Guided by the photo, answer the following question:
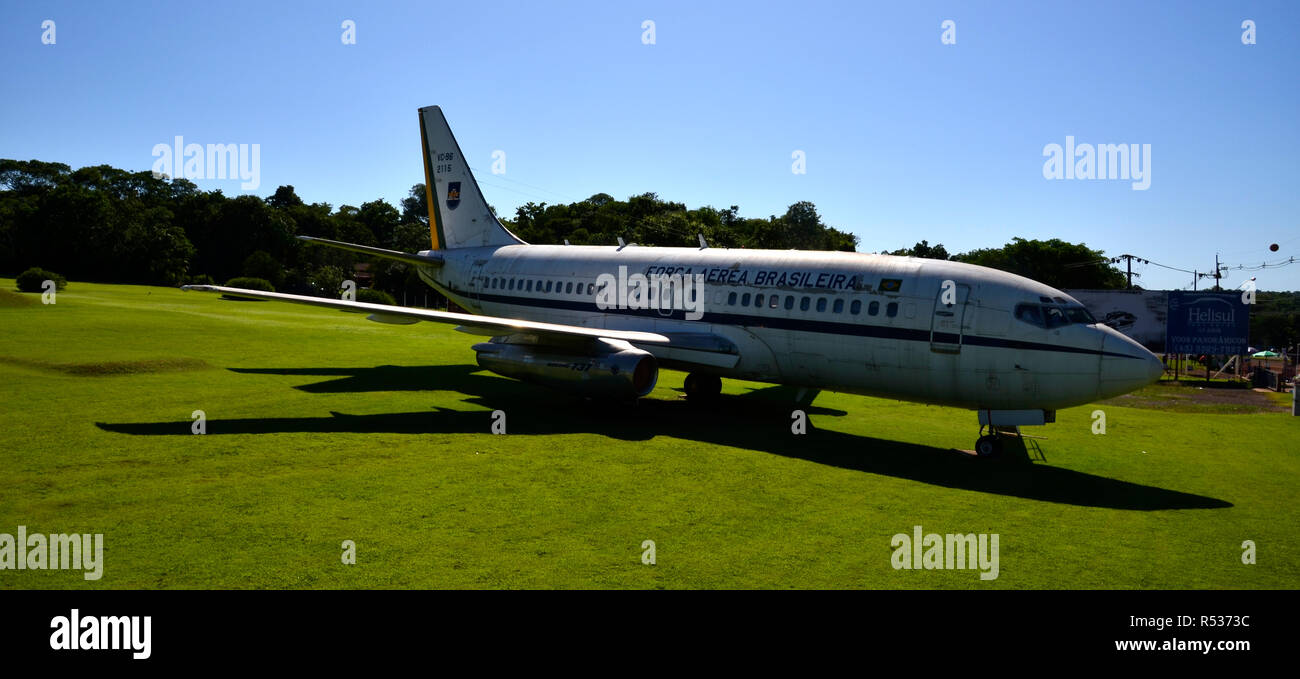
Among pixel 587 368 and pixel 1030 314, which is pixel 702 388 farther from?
pixel 1030 314

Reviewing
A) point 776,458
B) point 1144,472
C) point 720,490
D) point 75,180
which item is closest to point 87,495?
point 720,490

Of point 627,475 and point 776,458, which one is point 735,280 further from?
point 627,475

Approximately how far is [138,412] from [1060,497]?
18.4 m

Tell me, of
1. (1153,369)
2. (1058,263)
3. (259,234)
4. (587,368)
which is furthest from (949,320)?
(1058,263)

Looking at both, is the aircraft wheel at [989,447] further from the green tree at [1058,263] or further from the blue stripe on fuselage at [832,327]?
the green tree at [1058,263]

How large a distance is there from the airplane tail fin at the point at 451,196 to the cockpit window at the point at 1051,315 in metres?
19.8

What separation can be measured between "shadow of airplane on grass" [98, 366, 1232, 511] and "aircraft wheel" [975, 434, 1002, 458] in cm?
28

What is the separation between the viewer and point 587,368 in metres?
19.7

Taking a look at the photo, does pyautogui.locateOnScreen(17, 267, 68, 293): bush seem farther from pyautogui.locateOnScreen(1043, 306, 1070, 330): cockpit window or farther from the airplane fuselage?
pyautogui.locateOnScreen(1043, 306, 1070, 330): cockpit window

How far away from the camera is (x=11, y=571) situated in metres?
8.57

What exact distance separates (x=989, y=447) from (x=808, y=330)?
4.74 m

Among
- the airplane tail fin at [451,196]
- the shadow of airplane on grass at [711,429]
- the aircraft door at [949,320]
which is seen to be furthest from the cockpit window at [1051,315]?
the airplane tail fin at [451,196]

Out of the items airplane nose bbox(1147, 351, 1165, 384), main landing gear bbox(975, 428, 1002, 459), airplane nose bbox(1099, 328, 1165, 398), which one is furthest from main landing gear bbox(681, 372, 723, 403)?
airplane nose bbox(1147, 351, 1165, 384)
